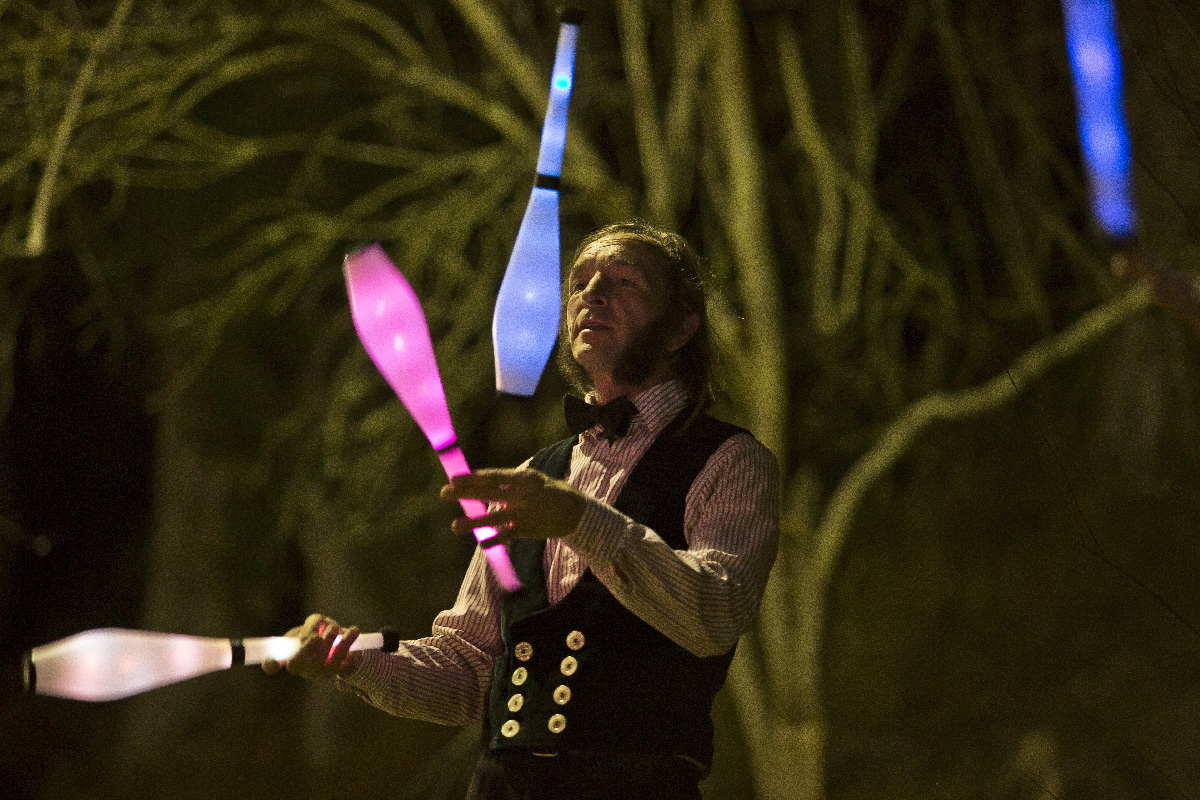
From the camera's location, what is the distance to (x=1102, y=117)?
1.07 meters

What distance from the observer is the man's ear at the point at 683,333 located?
1772mm

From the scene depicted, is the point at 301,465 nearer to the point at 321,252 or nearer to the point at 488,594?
the point at 321,252

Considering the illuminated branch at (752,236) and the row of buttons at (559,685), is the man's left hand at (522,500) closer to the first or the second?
Answer: the row of buttons at (559,685)

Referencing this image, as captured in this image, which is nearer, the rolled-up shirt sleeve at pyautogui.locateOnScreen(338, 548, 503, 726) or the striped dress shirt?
the striped dress shirt

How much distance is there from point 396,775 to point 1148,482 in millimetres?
3205

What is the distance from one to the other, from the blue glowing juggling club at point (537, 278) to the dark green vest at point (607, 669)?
20 centimetres

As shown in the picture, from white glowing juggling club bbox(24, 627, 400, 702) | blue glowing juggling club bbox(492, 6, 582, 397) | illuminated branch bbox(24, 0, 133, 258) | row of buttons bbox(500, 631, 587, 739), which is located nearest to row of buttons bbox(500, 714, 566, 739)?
row of buttons bbox(500, 631, 587, 739)

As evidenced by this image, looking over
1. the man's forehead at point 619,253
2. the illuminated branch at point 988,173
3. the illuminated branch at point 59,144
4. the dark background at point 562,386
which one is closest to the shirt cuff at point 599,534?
the man's forehead at point 619,253

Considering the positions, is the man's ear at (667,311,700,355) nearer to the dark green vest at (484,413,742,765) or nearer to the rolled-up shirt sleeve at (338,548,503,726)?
the dark green vest at (484,413,742,765)

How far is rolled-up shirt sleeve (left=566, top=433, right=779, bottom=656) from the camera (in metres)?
1.34

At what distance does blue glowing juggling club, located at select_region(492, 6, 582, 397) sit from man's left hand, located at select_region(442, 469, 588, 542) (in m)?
0.29

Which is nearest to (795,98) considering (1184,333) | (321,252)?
(1184,333)

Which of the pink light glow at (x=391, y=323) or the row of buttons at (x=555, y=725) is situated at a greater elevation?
the pink light glow at (x=391, y=323)

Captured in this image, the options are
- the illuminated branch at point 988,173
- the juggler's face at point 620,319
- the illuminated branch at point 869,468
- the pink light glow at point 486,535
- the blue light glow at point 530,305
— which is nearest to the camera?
the pink light glow at point 486,535
